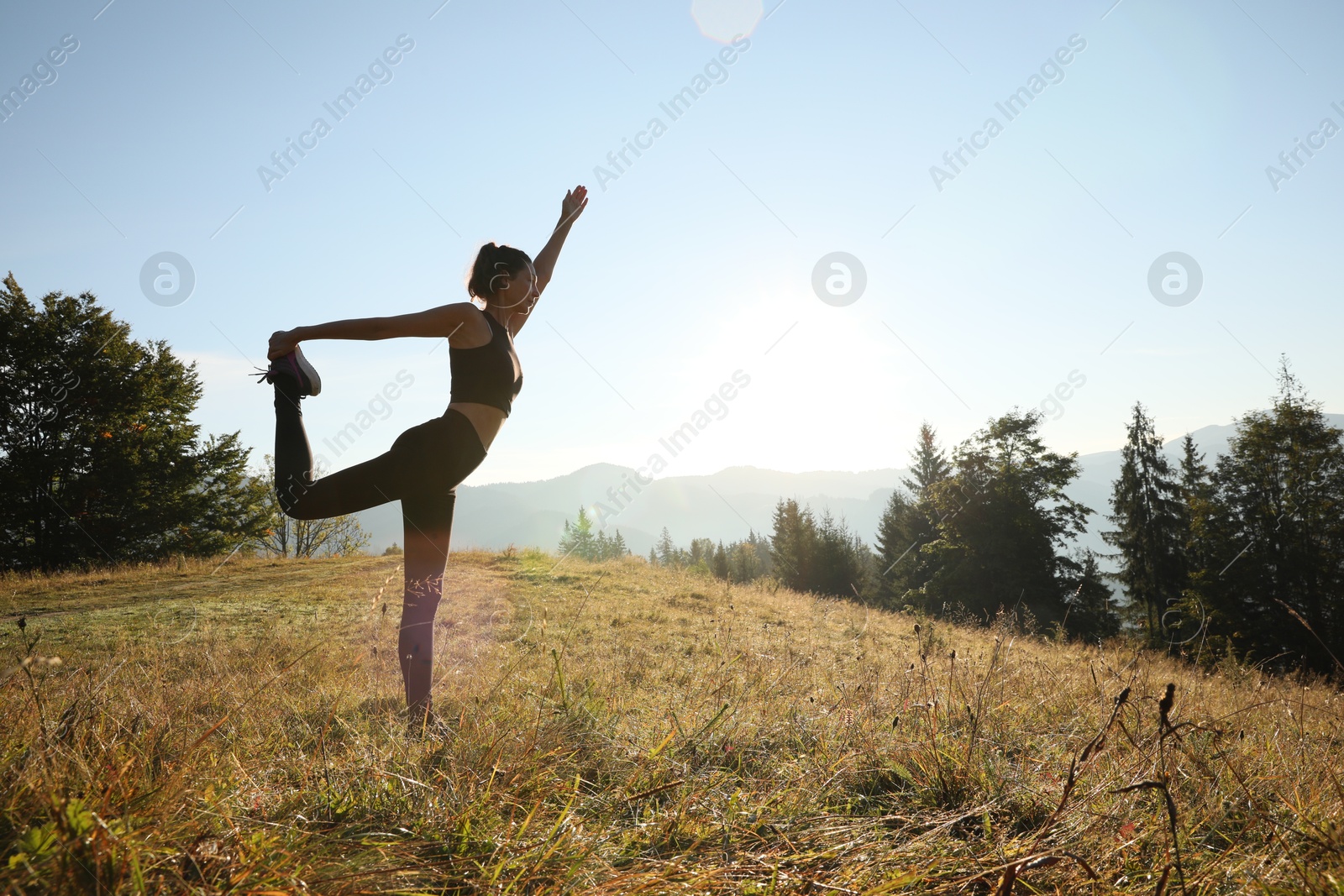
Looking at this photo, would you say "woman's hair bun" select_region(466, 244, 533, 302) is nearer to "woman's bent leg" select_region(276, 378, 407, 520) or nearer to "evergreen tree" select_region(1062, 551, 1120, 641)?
"woman's bent leg" select_region(276, 378, 407, 520)

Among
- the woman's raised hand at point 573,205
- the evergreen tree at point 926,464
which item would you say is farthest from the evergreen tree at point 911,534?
the woman's raised hand at point 573,205

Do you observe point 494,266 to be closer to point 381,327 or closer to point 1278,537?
point 381,327

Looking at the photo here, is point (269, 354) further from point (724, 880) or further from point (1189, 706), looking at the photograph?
point (1189, 706)

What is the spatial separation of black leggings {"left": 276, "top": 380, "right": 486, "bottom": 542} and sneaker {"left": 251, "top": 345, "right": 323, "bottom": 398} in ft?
0.20

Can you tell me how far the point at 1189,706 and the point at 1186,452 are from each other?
33.6 m

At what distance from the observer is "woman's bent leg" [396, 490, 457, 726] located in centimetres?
302

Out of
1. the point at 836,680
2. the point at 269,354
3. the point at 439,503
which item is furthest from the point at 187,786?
the point at 836,680

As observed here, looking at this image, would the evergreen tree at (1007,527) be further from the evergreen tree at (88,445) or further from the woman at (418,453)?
the evergreen tree at (88,445)

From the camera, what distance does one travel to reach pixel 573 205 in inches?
182

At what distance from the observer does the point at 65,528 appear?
71.8 feet

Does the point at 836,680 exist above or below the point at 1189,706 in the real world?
above

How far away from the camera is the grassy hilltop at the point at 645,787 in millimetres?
1194

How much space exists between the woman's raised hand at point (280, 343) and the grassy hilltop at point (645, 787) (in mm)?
1393

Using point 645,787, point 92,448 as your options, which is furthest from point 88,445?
point 645,787
